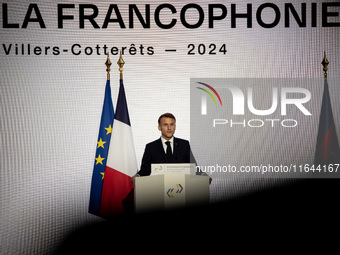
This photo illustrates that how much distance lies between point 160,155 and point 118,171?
0.62m

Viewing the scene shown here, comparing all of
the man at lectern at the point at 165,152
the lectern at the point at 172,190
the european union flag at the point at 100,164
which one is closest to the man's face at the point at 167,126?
the man at lectern at the point at 165,152

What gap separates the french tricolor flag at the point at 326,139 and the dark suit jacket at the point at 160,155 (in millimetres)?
1817

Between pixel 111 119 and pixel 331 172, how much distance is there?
9.67 ft

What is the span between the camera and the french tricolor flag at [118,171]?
532 centimetres

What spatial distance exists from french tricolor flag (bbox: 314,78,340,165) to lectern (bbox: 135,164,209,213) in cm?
248

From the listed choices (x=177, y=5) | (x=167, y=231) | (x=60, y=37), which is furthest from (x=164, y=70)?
(x=167, y=231)

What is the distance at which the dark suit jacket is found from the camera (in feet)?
16.7

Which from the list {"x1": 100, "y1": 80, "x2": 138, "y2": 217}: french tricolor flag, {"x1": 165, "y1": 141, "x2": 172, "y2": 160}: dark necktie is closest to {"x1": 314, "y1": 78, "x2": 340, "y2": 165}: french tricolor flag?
{"x1": 165, "y1": 141, "x2": 172, "y2": 160}: dark necktie

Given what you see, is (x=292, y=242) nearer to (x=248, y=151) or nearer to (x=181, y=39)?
(x=248, y=151)

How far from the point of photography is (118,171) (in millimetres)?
5355
